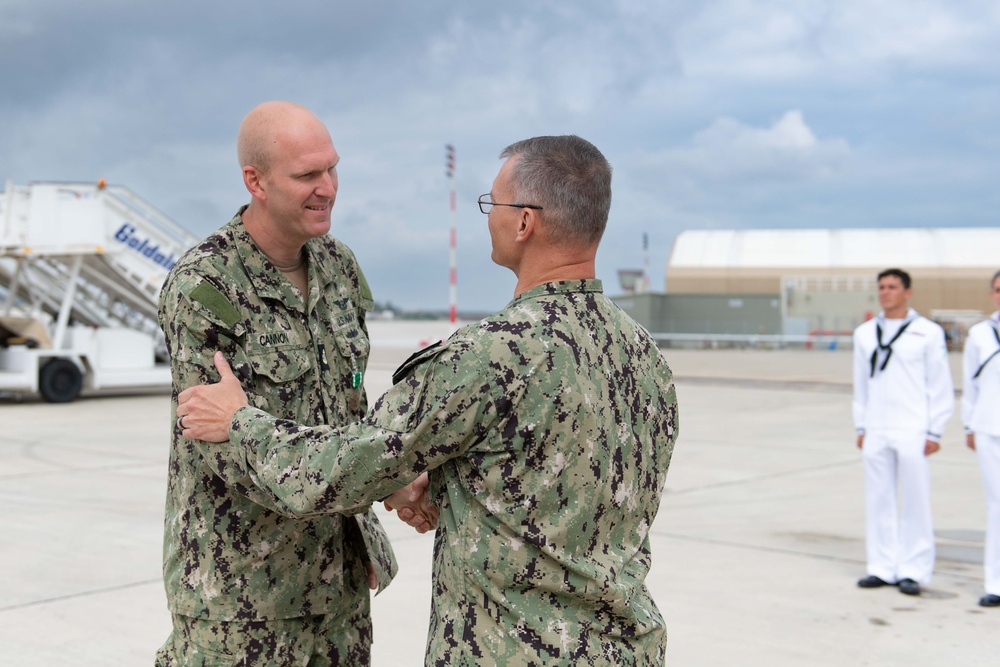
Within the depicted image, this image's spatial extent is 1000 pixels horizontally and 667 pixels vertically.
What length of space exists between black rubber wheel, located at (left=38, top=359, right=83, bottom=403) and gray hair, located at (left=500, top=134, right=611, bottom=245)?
645 inches

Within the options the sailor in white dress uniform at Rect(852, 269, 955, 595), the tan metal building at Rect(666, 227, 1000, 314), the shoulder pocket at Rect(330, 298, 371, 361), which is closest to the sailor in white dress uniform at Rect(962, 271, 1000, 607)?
the sailor in white dress uniform at Rect(852, 269, 955, 595)

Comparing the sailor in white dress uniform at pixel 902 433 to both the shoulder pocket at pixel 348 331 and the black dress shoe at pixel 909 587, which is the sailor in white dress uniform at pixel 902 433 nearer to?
the black dress shoe at pixel 909 587

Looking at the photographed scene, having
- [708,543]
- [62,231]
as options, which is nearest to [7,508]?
[708,543]

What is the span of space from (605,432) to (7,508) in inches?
295

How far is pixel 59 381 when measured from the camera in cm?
1703

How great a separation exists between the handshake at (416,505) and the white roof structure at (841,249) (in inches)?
2163

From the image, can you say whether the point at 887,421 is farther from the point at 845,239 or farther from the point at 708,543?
the point at 845,239

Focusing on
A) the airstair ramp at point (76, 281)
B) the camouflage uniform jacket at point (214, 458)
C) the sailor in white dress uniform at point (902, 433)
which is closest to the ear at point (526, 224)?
the camouflage uniform jacket at point (214, 458)

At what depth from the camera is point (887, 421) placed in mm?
6359

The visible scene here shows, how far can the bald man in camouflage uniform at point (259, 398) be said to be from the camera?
2467 millimetres

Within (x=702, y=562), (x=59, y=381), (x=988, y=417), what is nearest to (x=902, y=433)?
(x=988, y=417)

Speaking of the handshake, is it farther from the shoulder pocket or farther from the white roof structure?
the white roof structure

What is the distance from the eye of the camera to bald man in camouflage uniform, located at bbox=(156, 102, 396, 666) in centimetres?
247

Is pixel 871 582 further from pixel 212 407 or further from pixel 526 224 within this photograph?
pixel 212 407
